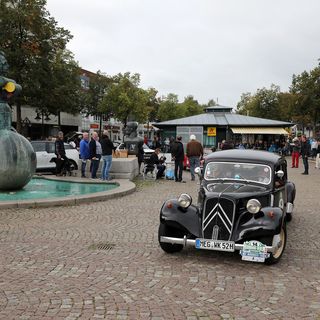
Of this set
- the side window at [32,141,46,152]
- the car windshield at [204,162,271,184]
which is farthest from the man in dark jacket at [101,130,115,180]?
the car windshield at [204,162,271,184]

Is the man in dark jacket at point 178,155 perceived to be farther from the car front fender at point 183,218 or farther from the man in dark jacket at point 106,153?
the car front fender at point 183,218

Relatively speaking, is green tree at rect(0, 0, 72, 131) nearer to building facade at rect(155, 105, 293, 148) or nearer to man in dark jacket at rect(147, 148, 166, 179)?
building facade at rect(155, 105, 293, 148)

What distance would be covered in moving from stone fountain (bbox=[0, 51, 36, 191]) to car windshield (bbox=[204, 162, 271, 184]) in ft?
19.6

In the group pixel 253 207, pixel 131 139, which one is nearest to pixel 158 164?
pixel 131 139

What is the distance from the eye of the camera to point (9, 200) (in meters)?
10.9

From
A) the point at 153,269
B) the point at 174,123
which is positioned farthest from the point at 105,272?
the point at 174,123

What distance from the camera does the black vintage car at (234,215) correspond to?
6.16m

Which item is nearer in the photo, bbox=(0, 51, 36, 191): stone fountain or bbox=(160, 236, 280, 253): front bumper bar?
bbox=(160, 236, 280, 253): front bumper bar

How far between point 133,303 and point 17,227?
4.42 m

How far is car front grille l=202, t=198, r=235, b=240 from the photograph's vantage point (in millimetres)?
6355

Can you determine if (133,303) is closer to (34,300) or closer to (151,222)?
(34,300)

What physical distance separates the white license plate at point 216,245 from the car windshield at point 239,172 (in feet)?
5.20

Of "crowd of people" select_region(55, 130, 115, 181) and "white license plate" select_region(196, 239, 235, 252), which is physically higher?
A: "crowd of people" select_region(55, 130, 115, 181)

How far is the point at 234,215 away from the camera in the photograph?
6.40 m
